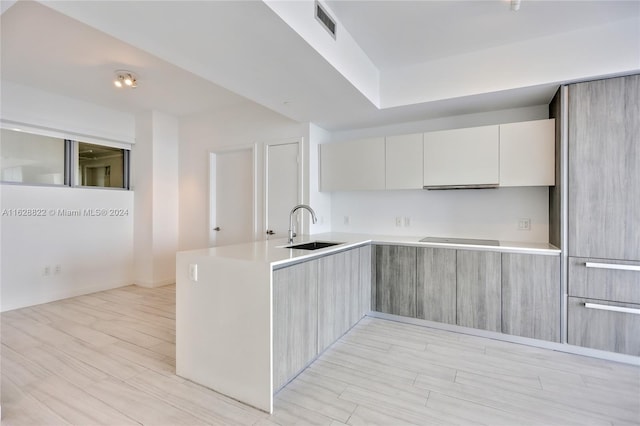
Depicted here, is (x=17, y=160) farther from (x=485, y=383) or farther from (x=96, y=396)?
(x=485, y=383)

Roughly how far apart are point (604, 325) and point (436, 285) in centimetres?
129

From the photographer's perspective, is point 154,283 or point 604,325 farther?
point 154,283

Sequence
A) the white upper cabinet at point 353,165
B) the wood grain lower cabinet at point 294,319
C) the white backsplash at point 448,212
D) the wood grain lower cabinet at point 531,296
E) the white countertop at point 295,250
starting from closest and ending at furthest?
1. the wood grain lower cabinet at point 294,319
2. the white countertop at point 295,250
3. the wood grain lower cabinet at point 531,296
4. the white backsplash at point 448,212
5. the white upper cabinet at point 353,165

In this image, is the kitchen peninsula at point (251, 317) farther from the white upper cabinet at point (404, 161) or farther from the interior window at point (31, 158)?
the interior window at point (31, 158)

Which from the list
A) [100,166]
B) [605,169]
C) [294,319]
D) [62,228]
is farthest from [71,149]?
[605,169]

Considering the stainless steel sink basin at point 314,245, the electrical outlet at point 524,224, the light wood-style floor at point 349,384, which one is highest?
the electrical outlet at point 524,224

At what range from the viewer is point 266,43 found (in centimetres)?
199

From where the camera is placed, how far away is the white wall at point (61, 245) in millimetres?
3650

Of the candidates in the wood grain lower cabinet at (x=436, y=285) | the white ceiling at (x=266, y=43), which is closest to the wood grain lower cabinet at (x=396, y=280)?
the wood grain lower cabinet at (x=436, y=285)

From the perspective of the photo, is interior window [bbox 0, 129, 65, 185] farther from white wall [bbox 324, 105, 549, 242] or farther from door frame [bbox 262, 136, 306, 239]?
Result: white wall [bbox 324, 105, 549, 242]

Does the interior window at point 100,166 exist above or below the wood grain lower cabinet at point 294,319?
above

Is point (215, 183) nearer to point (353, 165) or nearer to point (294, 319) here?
point (353, 165)

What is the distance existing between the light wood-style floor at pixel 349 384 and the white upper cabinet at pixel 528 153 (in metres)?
1.54

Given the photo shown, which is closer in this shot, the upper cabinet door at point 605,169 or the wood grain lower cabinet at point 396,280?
the upper cabinet door at point 605,169
